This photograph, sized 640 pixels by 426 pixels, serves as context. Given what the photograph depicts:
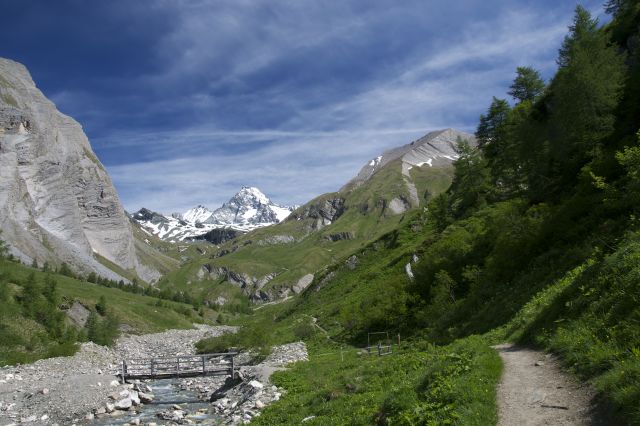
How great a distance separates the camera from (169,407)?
1575 inches

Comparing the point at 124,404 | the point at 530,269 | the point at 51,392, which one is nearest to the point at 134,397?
the point at 124,404

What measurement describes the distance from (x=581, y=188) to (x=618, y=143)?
6.20m

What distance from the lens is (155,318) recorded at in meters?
164

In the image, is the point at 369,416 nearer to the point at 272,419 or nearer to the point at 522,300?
the point at 272,419

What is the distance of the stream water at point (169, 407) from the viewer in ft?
113

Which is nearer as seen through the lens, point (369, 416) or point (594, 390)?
point (594, 390)

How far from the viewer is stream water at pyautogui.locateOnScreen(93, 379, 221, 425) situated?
34531 millimetres

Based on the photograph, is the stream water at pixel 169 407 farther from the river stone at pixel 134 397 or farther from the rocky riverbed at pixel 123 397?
the river stone at pixel 134 397

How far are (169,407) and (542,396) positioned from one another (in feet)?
119

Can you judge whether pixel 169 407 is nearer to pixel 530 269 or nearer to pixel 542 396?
pixel 530 269

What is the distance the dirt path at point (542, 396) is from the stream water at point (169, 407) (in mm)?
23135

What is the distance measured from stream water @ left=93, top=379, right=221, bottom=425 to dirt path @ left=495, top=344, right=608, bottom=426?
→ 75.9 feet

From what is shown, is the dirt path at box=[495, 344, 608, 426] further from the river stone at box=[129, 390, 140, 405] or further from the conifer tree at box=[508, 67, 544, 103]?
the conifer tree at box=[508, 67, 544, 103]

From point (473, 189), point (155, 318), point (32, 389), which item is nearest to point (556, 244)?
point (473, 189)
